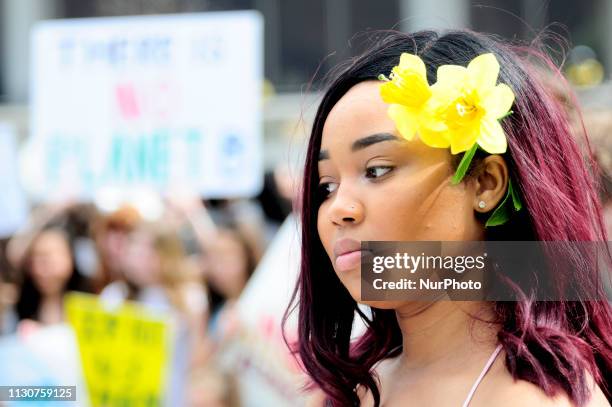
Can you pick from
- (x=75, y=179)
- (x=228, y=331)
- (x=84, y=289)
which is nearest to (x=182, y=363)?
(x=228, y=331)

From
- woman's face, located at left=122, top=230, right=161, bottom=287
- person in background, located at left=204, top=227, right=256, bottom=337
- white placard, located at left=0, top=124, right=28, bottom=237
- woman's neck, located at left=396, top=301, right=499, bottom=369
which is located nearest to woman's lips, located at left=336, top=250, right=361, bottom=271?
woman's neck, located at left=396, top=301, right=499, bottom=369

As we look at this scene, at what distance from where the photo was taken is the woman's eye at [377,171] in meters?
1.25

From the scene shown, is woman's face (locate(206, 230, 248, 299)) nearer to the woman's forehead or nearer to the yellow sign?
the yellow sign

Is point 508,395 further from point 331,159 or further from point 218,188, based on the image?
point 218,188

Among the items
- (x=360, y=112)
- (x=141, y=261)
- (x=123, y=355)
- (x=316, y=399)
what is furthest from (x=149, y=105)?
(x=360, y=112)

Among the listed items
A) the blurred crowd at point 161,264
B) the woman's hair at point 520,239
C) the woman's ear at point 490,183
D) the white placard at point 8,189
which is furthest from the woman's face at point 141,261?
the woman's ear at point 490,183

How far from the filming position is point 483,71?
124 centimetres

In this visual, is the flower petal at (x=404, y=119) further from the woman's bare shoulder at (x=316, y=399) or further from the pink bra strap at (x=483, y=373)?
the woman's bare shoulder at (x=316, y=399)

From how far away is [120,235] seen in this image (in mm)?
4516

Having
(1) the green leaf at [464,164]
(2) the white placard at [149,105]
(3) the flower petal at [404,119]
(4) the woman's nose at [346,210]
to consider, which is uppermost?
(3) the flower petal at [404,119]

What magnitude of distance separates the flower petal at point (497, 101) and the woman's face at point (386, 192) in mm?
79

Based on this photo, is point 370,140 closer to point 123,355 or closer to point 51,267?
point 123,355

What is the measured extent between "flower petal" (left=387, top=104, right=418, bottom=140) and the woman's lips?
0.54 ft

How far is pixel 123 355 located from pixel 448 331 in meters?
2.66
